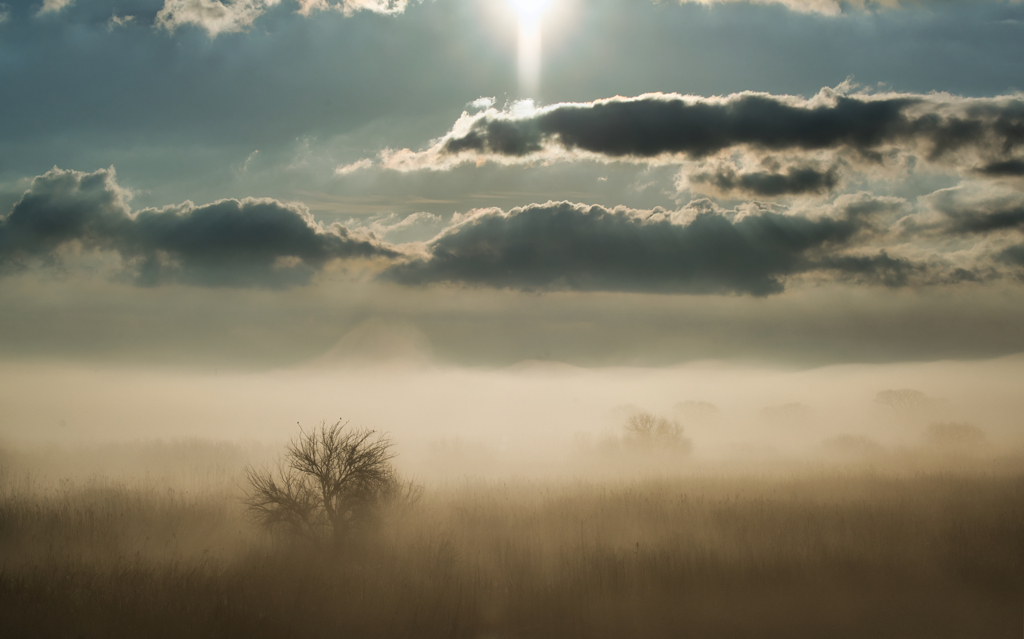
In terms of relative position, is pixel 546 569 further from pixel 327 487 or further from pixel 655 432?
pixel 655 432

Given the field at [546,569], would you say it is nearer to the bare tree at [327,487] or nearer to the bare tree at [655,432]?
the bare tree at [327,487]

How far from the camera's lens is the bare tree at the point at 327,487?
21.7 m

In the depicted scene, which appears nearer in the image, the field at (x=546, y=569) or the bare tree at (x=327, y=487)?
the field at (x=546, y=569)

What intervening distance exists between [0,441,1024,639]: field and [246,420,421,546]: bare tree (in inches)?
38.5

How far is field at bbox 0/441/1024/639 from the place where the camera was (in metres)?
18.1

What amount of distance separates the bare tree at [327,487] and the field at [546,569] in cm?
98

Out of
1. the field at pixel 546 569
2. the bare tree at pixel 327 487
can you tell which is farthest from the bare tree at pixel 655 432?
the bare tree at pixel 327 487

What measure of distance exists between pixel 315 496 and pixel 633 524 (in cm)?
1529

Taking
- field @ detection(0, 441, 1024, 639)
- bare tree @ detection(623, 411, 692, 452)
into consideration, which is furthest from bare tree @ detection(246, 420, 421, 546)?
bare tree @ detection(623, 411, 692, 452)

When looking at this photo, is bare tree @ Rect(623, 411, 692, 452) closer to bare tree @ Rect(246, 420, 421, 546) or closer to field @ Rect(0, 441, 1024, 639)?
field @ Rect(0, 441, 1024, 639)

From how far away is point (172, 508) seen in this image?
3203 cm

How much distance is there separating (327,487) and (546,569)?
915 cm

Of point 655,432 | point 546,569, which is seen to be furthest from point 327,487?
point 655,432

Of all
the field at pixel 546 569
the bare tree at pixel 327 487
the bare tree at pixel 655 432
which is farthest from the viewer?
the bare tree at pixel 655 432
